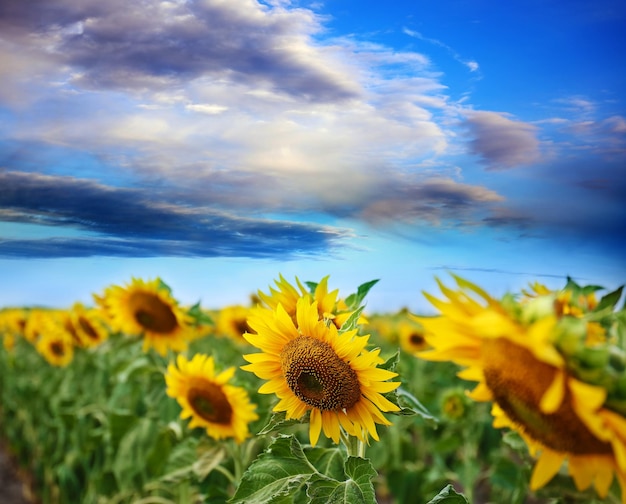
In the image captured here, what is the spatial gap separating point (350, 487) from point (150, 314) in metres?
1.86

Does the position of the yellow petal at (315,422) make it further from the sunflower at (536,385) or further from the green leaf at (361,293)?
the sunflower at (536,385)

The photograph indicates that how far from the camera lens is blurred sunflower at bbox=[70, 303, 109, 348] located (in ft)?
13.5

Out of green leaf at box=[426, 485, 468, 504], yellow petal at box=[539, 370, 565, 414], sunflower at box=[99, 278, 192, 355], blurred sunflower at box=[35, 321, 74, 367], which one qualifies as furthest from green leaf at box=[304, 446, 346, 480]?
blurred sunflower at box=[35, 321, 74, 367]

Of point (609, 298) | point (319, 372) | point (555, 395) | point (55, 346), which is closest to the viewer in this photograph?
point (555, 395)

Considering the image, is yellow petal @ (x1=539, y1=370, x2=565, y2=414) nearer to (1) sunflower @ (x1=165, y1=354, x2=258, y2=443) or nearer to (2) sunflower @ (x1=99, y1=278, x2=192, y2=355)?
(1) sunflower @ (x1=165, y1=354, x2=258, y2=443)

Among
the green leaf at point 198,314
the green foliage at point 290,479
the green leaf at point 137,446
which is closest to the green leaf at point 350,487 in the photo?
the green foliage at point 290,479

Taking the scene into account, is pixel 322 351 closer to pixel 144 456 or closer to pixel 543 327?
pixel 543 327

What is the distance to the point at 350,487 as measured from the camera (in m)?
1.16

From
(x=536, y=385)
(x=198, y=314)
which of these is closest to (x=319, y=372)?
(x=536, y=385)

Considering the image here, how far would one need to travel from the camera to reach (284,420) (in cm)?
126

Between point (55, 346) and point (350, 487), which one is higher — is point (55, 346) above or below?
below

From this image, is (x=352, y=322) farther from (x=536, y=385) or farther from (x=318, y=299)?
(x=536, y=385)

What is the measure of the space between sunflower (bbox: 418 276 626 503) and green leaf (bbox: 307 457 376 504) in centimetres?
29

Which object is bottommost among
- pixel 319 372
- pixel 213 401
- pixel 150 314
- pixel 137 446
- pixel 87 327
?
pixel 137 446
